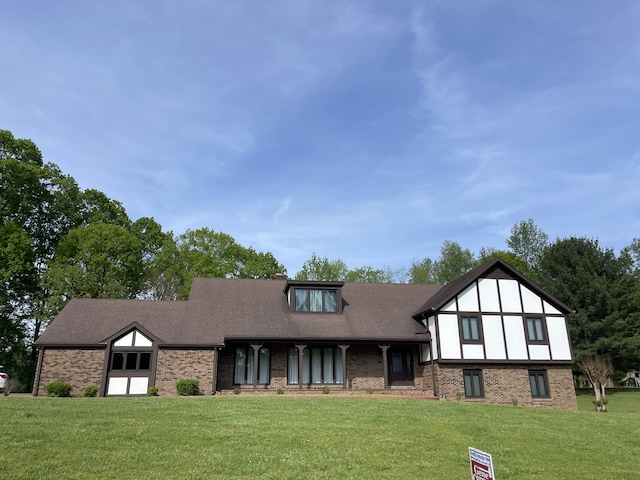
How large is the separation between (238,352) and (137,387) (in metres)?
5.00

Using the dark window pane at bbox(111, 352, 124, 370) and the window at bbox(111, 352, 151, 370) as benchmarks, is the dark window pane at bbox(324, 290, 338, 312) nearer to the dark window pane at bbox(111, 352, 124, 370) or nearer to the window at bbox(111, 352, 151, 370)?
the window at bbox(111, 352, 151, 370)

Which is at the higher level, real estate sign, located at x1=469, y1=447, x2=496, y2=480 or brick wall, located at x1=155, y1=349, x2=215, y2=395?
brick wall, located at x1=155, y1=349, x2=215, y2=395

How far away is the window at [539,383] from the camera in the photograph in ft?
75.8

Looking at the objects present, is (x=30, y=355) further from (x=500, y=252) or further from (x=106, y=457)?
(x=500, y=252)

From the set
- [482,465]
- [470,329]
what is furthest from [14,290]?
[482,465]

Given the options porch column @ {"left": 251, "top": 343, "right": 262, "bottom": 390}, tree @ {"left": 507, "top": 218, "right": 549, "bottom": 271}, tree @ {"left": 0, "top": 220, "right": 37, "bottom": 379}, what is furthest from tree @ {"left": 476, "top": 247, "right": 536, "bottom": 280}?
A: tree @ {"left": 0, "top": 220, "right": 37, "bottom": 379}

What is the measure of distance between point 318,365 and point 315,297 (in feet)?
12.7

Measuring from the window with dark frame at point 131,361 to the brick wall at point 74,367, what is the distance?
0.61m

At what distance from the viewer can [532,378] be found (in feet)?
76.4

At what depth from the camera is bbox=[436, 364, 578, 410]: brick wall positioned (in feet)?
73.7

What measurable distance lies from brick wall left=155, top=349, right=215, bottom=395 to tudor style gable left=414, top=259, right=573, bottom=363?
11.3 m

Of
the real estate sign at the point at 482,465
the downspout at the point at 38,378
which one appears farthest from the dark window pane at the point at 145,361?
the real estate sign at the point at 482,465

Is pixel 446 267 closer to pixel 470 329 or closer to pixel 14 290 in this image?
pixel 470 329

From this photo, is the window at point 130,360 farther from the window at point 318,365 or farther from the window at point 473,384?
the window at point 473,384
